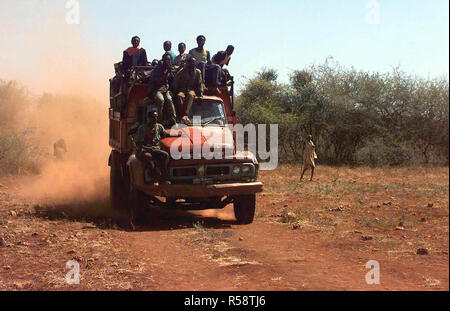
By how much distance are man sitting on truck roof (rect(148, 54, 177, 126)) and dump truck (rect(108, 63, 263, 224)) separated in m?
0.22

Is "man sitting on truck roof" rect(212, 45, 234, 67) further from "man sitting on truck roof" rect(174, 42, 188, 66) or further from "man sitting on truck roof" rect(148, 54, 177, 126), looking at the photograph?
"man sitting on truck roof" rect(148, 54, 177, 126)

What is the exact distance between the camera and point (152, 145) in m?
9.13

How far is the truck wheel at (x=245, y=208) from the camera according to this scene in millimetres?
9599

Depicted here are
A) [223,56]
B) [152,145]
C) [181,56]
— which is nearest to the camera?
[152,145]

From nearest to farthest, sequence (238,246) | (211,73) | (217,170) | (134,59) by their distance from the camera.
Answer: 1. (238,246)
2. (217,170)
3. (211,73)
4. (134,59)

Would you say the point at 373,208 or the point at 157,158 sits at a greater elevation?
the point at 157,158

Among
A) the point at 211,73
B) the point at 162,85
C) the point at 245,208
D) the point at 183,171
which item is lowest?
the point at 245,208

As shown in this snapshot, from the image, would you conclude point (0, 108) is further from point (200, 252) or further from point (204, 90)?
point (200, 252)

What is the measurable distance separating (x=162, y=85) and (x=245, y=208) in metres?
2.63

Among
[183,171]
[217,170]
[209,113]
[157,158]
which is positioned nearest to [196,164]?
[183,171]

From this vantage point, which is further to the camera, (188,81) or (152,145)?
(188,81)

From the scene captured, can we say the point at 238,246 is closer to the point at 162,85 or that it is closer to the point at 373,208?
the point at 162,85
